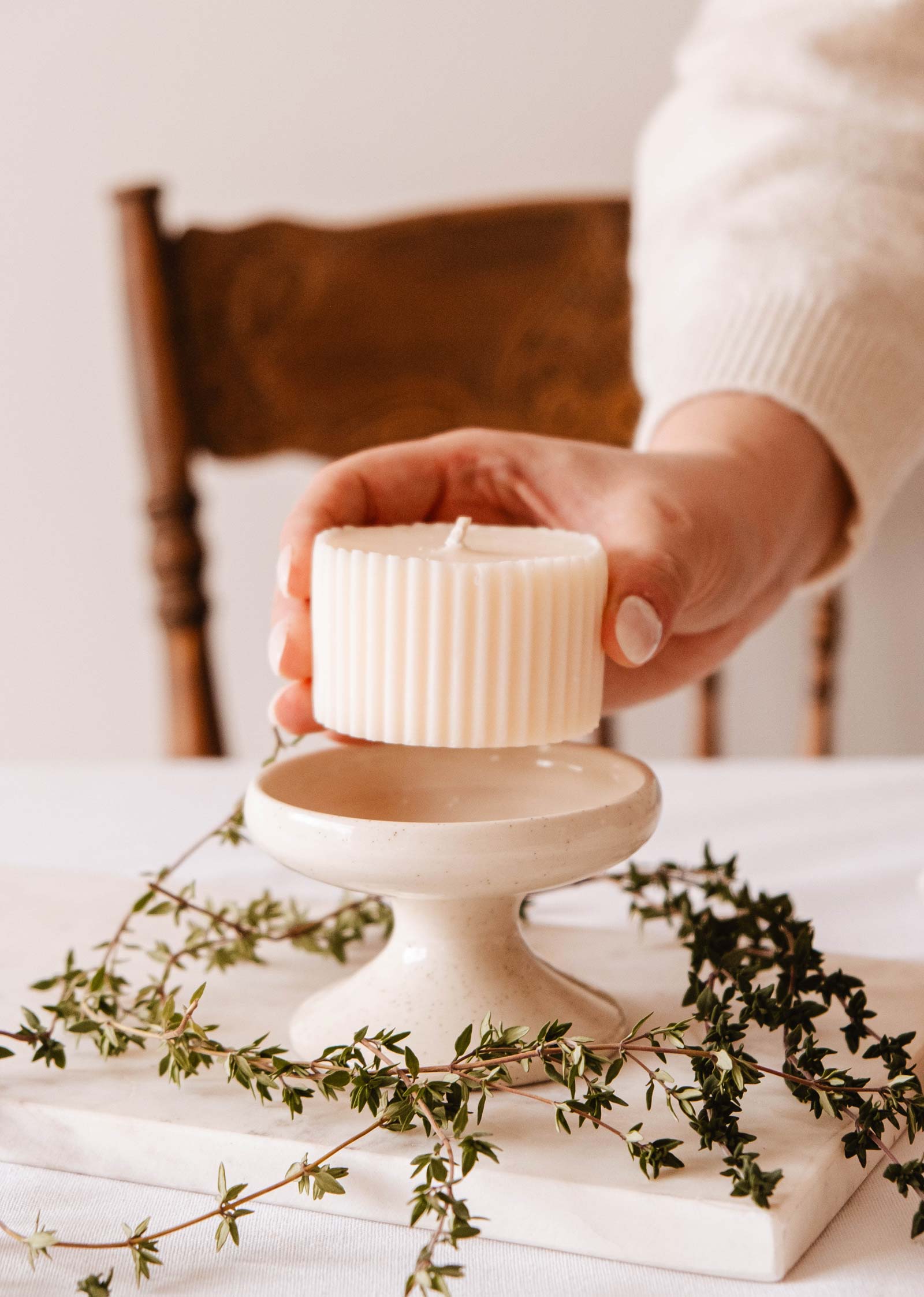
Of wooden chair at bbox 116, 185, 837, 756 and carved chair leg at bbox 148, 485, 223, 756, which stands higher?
wooden chair at bbox 116, 185, 837, 756

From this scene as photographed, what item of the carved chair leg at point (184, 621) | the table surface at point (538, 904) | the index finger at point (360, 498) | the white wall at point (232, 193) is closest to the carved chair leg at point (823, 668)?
the white wall at point (232, 193)

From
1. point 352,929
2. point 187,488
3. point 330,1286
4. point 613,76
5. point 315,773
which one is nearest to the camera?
point 330,1286

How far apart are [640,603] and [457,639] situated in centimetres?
11

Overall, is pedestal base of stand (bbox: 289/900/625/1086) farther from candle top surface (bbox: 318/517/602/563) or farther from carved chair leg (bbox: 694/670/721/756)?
carved chair leg (bbox: 694/670/721/756)

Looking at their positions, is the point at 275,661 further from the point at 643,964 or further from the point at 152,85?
the point at 152,85

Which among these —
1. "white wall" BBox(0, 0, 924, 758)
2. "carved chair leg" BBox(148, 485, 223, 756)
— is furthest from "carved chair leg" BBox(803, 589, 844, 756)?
"carved chair leg" BBox(148, 485, 223, 756)

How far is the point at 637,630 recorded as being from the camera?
572mm

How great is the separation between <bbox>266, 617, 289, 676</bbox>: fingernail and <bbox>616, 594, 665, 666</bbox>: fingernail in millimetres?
184

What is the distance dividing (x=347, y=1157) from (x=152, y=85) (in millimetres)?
1550

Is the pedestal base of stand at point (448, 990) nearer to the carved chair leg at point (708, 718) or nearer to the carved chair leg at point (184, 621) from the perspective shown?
the carved chair leg at point (184, 621)

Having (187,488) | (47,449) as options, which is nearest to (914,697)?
(187,488)

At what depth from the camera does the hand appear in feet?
2.15

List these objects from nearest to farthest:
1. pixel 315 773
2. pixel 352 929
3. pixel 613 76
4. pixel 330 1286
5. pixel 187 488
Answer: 1. pixel 330 1286
2. pixel 315 773
3. pixel 352 929
4. pixel 187 488
5. pixel 613 76

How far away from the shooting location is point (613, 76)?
160 centimetres
